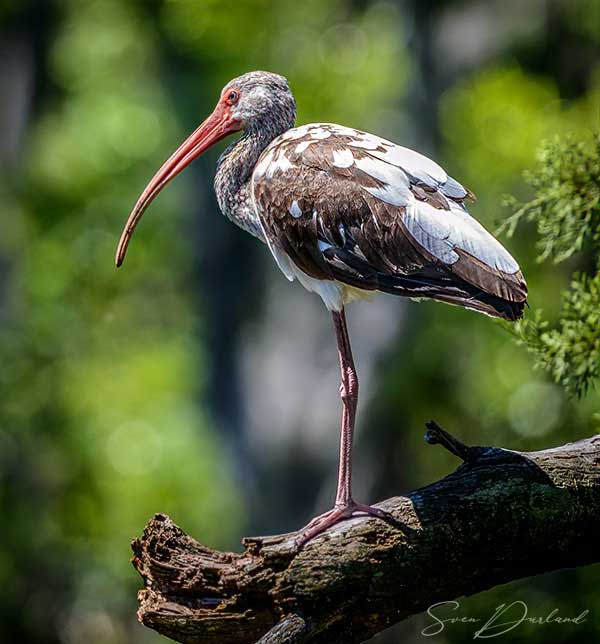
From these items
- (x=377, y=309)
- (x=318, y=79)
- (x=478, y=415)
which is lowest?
(x=478, y=415)

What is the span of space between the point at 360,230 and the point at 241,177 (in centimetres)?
90

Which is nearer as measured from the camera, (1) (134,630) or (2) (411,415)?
(2) (411,415)

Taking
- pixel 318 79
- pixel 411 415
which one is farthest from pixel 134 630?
pixel 318 79

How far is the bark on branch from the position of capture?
4.37 m

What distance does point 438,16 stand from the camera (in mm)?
11594

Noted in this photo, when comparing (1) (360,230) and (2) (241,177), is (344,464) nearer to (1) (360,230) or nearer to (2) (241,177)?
(1) (360,230)

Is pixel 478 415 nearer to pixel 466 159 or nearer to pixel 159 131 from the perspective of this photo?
pixel 466 159

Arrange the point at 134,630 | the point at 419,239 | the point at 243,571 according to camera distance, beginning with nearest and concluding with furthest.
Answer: the point at 243,571 → the point at 419,239 → the point at 134,630

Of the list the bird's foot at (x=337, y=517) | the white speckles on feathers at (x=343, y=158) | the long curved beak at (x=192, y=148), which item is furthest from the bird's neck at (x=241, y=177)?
the bird's foot at (x=337, y=517)

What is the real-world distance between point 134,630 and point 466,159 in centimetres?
655

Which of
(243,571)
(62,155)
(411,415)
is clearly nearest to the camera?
(243,571)

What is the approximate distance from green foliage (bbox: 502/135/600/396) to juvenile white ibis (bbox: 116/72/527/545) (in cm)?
47

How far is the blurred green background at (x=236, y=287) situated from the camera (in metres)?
9.82

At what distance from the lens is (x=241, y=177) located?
18.7 ft
